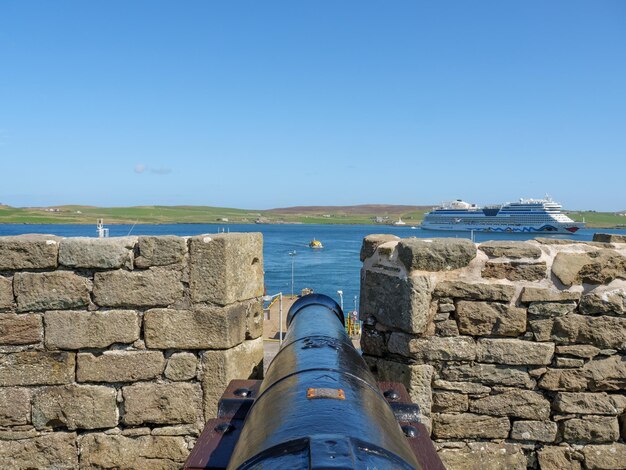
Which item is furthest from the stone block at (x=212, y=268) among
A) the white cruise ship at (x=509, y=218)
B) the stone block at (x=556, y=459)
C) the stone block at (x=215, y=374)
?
the white cruise ship at (x=509, y=218)

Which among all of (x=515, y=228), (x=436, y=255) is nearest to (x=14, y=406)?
(x=436, y=255)

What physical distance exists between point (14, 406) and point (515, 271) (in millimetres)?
3478

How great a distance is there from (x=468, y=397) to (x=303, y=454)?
2.62 metres

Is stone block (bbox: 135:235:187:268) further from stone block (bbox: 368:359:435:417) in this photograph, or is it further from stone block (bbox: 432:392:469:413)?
stone block (bbox: 432:392:469:413)

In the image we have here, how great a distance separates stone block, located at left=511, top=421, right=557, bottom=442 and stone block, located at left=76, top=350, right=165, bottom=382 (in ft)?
8.08

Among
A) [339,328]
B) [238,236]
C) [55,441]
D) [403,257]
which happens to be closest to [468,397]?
[403,257]

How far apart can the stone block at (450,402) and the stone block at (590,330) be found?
743 millimetres

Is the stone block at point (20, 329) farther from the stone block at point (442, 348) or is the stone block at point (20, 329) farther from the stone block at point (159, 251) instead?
the stone block at point (442, 348)

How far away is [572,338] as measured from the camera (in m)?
3.53

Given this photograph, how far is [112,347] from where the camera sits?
3.54m

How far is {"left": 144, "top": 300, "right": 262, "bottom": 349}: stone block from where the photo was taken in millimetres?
3510

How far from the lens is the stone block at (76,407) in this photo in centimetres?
352

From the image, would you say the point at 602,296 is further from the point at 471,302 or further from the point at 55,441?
the point at 55,441

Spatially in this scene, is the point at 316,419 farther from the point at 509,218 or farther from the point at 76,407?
the point at 509,218
